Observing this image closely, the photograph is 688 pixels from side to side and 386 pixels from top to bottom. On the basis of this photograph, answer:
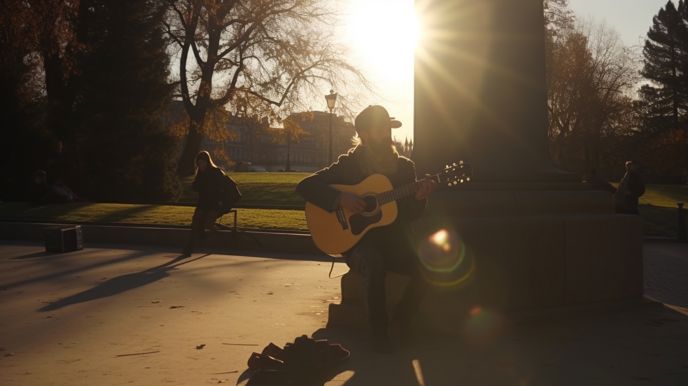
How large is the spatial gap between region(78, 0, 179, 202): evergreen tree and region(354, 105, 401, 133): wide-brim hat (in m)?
22.6

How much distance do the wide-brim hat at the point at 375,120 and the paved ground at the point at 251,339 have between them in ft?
5.29

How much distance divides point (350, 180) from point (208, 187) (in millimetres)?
6984

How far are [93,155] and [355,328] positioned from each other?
23.2m

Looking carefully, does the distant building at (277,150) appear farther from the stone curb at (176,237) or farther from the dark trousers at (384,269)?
the dark trousers at (384,269)

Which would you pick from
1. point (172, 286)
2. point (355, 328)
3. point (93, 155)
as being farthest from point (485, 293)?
point (93, 155)

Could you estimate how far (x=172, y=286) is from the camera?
311 inches

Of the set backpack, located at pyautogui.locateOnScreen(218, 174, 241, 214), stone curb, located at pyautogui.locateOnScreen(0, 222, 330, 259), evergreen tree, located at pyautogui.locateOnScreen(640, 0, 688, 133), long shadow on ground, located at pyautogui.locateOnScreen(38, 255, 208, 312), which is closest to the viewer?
long shadow on ground, located at pyautogui.locateOnScreen(38, 255, 208, 312)

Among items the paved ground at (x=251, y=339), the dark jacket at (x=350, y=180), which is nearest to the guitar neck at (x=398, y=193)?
the dark jacket at (x=350, y=180)

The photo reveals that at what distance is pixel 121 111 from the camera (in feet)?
89.7

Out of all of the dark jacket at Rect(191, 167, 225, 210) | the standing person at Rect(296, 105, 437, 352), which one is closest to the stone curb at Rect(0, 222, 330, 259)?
the dark jacket at Rect(191, 167, 225, 210)

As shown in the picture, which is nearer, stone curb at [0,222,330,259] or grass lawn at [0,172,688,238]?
stone curb at [0,222,330,259]

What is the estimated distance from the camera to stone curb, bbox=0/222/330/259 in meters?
12.6

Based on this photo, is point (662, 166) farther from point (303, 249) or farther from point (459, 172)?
point (459, 172)

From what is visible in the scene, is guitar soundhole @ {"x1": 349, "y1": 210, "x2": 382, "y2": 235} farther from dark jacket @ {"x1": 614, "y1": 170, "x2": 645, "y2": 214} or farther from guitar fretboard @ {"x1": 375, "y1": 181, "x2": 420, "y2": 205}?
dark jacket @ {"x1": 614, "y1": 170, "x2": 645, "y2": 214}
